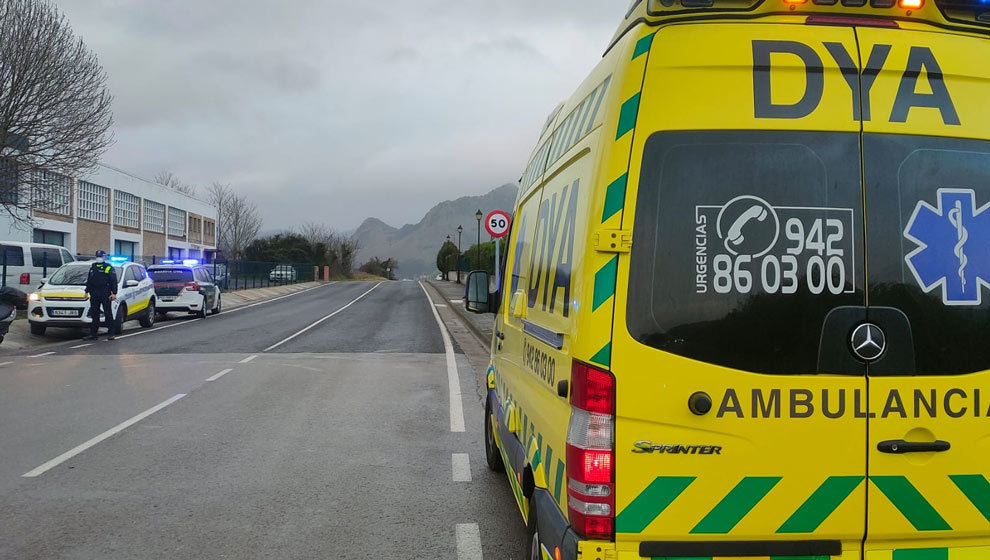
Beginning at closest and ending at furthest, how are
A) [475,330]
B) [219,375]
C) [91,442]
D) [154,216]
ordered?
[91,442], [219,375], [475,330], [154,216]

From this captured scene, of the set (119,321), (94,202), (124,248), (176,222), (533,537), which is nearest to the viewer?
(533,537)

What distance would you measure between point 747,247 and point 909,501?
1.07 metres

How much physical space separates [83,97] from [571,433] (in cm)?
2220

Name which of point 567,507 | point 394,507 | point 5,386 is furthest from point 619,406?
point 5,386

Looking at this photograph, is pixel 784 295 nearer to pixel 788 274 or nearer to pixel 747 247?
pixel 788 274

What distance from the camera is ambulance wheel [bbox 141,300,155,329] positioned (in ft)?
66.9

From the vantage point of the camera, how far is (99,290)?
16734 millimetres

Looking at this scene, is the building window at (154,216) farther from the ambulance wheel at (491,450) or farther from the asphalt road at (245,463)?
the ambulance wheel at (491,450)

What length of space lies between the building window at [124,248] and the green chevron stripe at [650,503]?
56.9 m

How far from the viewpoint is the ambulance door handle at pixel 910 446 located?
269cm

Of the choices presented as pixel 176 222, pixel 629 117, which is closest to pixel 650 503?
pixel 629 117

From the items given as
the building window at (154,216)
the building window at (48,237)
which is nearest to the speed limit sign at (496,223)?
the building window at (48,237)

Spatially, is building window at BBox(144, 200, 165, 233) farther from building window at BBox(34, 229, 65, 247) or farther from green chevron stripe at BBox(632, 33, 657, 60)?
green chevron stripe at BBox(632, 33, 657, 60)

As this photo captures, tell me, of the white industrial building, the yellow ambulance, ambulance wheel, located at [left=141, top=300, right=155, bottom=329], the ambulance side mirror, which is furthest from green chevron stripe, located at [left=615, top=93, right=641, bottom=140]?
the white industrial building
